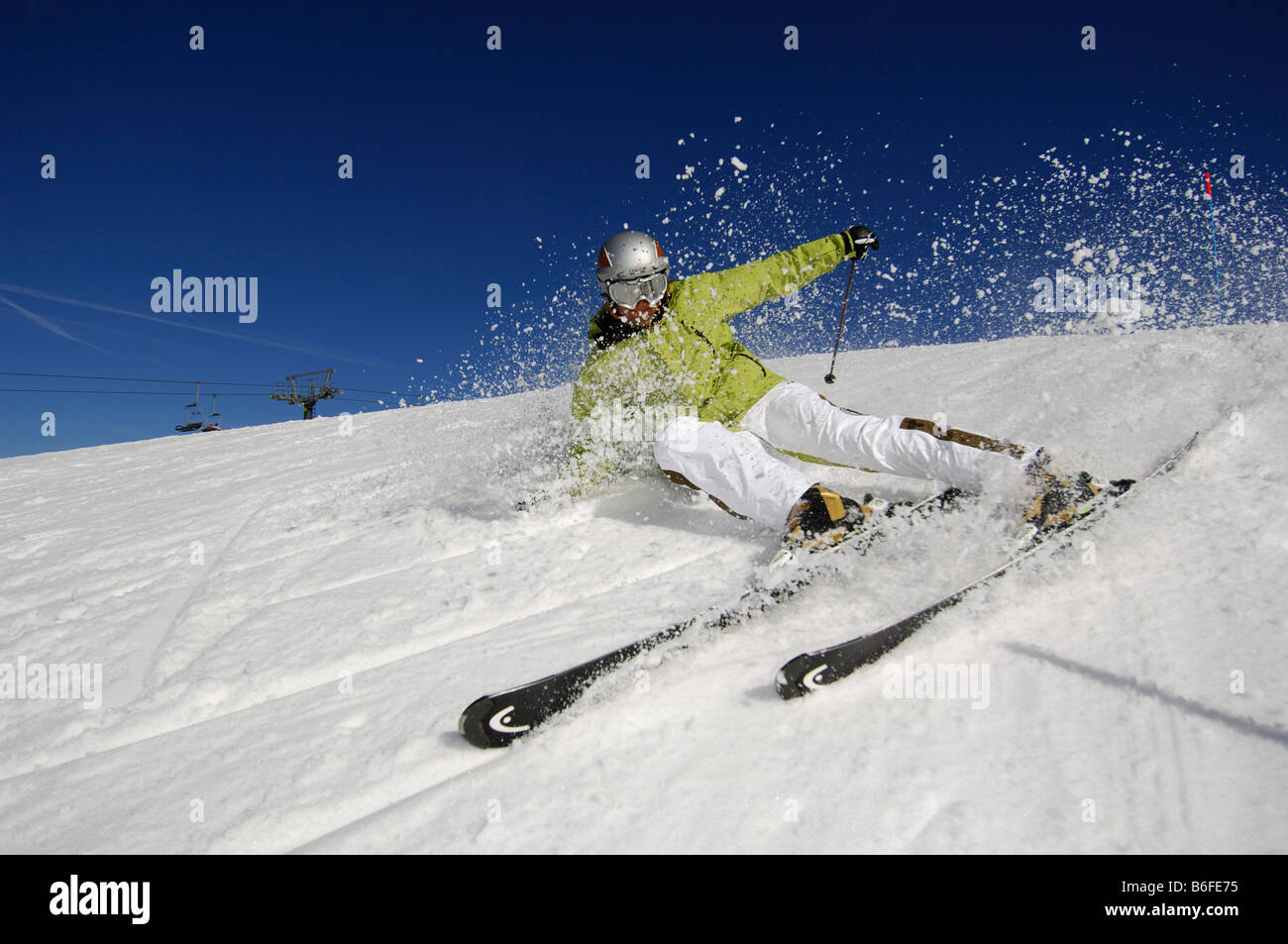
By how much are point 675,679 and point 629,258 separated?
2379mm

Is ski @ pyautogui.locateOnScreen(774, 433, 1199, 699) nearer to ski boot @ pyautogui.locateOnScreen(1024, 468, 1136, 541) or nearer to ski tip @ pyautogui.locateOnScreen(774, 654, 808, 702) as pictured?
ski tip @ pyautogui.locateOnScreen(774, 654, 808, 702)

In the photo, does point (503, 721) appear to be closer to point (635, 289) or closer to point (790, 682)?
point (790, 682)

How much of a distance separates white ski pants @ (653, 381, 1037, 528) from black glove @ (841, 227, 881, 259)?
3.32 ft

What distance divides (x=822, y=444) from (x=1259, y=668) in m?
1.78

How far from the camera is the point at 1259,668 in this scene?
1.53 metres

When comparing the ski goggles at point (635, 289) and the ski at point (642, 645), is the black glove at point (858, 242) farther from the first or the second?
the ski at point (642, 645)

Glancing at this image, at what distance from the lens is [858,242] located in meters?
3.70

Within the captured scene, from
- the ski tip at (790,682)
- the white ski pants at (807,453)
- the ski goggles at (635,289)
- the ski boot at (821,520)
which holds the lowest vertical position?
the ski tip at (790,682)

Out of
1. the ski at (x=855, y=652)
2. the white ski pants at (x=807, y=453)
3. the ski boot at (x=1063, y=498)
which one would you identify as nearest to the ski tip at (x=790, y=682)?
the ski at (x=855, y=652)

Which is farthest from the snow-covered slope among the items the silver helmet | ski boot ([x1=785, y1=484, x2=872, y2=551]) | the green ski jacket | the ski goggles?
the silver helmet

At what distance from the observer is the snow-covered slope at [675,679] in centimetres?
132

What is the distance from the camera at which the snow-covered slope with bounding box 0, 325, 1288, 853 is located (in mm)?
1319
